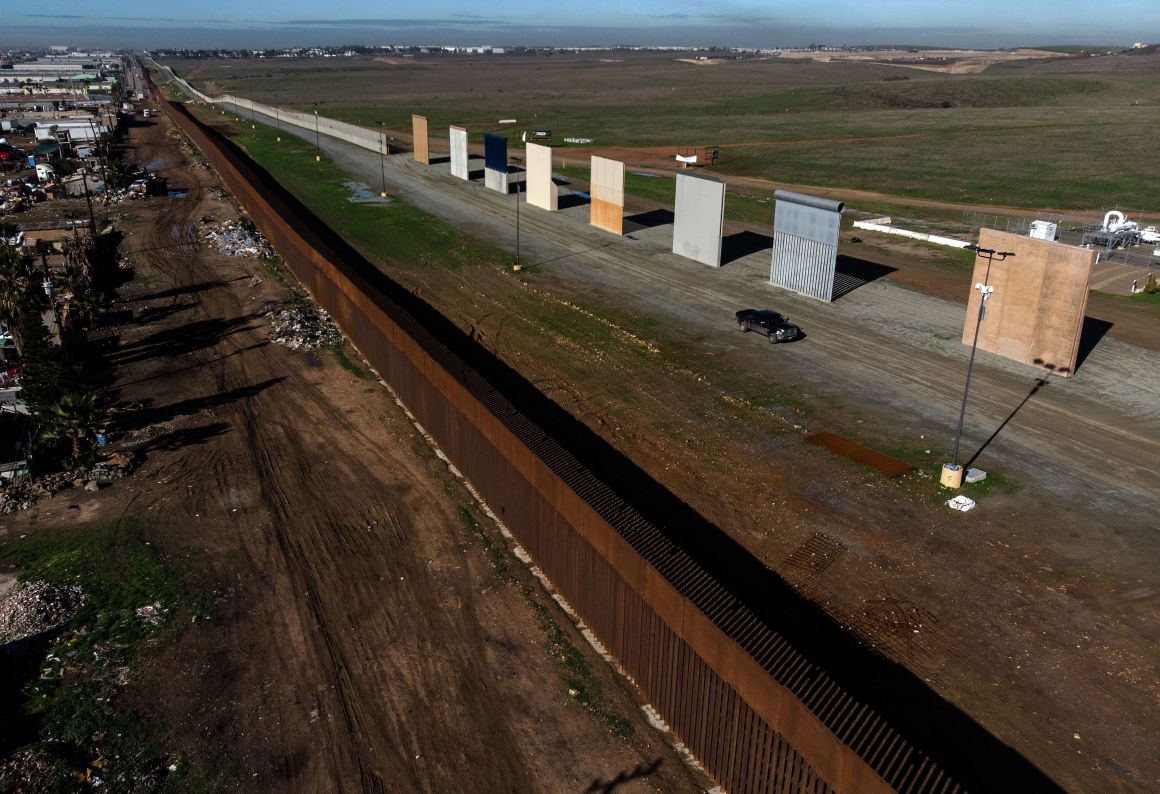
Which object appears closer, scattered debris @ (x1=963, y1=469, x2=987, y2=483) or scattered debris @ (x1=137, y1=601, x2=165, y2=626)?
scattered debris @ (x1=137, y1=601, x2=165, y2=626)

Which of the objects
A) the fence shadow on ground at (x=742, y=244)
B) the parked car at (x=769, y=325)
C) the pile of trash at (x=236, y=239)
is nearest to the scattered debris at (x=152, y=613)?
the parked car at (x=769, y=325)

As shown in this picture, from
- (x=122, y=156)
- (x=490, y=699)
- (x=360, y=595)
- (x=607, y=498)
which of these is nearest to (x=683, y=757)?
(x=490, y=699)

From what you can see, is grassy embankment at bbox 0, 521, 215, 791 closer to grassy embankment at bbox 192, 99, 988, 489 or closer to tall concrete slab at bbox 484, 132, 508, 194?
grassy embankment at bbox 192, 99, 988, 489

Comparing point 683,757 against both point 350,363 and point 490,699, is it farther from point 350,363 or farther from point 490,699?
point 350,363

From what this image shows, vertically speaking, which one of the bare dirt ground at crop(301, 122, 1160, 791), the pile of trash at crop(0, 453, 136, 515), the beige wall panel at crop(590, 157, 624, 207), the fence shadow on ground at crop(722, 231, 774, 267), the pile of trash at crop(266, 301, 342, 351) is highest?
the beige wall panel at crop(590, 157, 624, 207)

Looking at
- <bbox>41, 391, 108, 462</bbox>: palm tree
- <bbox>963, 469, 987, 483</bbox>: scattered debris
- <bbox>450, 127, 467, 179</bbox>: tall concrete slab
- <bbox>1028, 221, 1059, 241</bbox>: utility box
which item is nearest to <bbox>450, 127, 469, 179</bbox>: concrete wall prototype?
<bbox>450, 127, 467, 179</bbox>: tall concrete slab

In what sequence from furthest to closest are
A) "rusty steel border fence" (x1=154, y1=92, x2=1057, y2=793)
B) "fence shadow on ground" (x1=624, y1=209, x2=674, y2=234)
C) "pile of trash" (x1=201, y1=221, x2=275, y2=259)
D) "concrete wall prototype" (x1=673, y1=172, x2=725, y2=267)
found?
"fence shadow on ground" (x1=624, y1=209, x2=674, y2=234) < "pile of trash" (x1=201, y1=221, x2=275, y2=259) < "concrete wall prototype" (x1=673, y1=172, x2=725, y2=267) < "rusty steel border fence" (x1=154, y1=92, x2=1057, y2=793)
